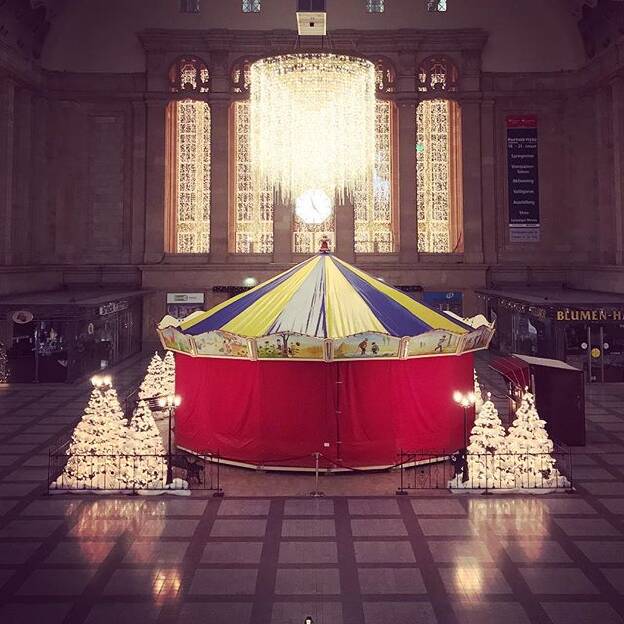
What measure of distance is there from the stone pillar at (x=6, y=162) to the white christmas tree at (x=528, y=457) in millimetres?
25148

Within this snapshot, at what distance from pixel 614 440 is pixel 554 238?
66.1 ft

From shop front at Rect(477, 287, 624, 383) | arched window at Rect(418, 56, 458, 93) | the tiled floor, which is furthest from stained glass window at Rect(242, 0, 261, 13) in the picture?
the tiled floor

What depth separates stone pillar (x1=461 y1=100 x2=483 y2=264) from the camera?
33.5 m

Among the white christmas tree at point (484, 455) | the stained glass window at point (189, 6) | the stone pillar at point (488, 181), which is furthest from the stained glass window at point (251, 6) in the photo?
Answer: the white christmas tree at point (484, 455)

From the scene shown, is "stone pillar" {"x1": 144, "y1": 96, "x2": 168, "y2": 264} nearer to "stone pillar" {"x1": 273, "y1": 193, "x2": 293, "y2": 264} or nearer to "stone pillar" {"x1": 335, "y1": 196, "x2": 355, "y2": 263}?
"stone pillar" {"x1": 273, "y1": 193, "x2": 293, "y2": 264}

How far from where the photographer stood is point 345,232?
111 ft

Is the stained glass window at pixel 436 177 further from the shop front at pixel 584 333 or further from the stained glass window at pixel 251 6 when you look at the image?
the stained glass window at pixel 251 6

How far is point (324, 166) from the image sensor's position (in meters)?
17.9

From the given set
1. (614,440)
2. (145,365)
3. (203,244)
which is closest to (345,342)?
(614,440)

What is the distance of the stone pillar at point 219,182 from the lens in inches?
1318

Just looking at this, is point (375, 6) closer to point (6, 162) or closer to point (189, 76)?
point (189, 76)

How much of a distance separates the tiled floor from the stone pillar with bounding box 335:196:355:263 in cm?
2102

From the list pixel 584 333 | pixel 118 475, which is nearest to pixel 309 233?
pixel 584 333

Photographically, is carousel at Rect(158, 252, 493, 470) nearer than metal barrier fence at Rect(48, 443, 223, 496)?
No
